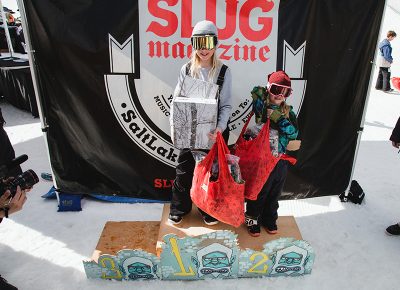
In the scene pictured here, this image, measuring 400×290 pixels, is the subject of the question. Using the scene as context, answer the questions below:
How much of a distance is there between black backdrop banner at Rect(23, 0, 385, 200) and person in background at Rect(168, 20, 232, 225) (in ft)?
1.72

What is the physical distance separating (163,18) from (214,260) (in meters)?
1.90

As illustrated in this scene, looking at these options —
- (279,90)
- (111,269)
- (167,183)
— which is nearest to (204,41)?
(279,90)

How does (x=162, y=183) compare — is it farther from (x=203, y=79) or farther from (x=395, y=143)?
(x=395, y=143)

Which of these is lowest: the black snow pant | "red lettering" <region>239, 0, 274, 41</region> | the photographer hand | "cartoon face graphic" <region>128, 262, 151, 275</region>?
"cartoon face graphic" <region>128, 262, 151, 275</region>

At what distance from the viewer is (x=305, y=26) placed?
2.75 metres

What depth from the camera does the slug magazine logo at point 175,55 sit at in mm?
2691

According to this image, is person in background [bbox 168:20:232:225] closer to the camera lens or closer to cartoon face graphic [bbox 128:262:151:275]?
cartoon face graphic [bbox 128:262:151:275]

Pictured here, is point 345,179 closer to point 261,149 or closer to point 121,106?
point 261,149

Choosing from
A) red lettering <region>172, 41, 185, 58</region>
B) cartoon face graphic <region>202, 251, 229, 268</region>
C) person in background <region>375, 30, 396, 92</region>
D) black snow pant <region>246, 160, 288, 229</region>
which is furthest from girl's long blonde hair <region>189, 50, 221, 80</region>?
person in background <region>375, 30, 396, 92</region>

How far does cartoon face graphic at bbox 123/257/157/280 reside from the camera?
2.25 metres

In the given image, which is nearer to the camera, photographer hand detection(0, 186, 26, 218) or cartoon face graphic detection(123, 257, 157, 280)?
photographer hand detection(0, 186, 26, 218)

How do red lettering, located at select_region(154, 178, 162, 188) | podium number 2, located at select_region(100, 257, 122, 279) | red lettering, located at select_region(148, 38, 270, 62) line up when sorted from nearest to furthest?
podium number 2, located at select_region(100, 257, 122, 279), red lettering, located at select_region(148, 38, 270, 62), red lettering, located at select_region(154, 178, 162, 188)

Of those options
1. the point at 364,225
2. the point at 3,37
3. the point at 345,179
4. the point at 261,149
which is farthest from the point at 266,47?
the point at 3,37

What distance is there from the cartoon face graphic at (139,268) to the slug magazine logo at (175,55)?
1150 millimetres
